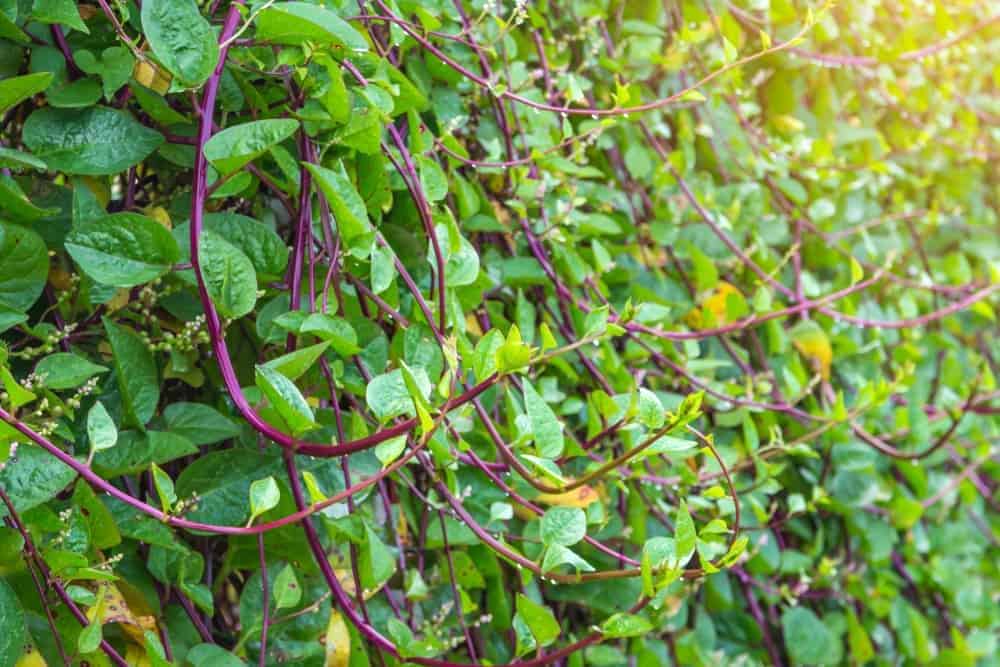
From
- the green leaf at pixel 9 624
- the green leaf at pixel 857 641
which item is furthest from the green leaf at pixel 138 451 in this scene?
the green leaf at pixel 857 641

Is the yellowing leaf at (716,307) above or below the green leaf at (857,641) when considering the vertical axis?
above

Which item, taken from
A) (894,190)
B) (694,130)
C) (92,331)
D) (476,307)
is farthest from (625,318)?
(894,190)

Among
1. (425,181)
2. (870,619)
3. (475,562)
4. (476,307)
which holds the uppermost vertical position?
(425,181)

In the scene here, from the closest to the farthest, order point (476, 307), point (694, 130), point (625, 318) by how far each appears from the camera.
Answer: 1. point (625, 318)
2. point (476, 307)
3. point (694, 130)

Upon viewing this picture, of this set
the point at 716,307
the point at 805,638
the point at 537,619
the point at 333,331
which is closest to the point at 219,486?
the point at 333,331

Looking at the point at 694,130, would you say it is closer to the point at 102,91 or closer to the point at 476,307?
the point at 476,307

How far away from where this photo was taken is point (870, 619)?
151 centimetres

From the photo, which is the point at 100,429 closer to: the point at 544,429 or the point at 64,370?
the point at 64,370

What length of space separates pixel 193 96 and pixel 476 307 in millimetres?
343

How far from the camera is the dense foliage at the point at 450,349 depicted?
2.29 ft

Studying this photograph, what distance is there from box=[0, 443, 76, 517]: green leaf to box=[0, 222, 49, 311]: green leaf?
11 centimetres

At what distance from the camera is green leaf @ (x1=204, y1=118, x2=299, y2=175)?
2.26 ft

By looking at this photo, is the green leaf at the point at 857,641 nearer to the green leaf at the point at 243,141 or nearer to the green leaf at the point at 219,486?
the green leaf at the point at 219,486

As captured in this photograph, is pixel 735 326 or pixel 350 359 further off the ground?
pixel 350 359
